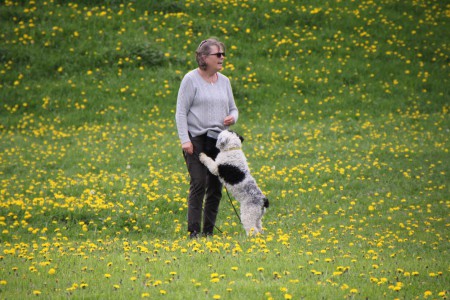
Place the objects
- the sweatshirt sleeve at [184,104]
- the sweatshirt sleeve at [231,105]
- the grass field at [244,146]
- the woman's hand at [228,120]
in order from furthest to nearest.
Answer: the sweatshirt sleeve at [231,105] < the woman's hand at [228,120] < the sweatshirt sleeve at [184,104] < the grass field at [244,146]

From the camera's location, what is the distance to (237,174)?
637 cm

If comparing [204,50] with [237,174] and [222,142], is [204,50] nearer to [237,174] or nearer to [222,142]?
[222,142]

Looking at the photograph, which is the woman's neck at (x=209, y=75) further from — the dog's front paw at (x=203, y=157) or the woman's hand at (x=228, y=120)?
the dog's front paw at (x=203, y=157)

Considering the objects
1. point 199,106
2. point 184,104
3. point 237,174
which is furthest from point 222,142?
point 184,104

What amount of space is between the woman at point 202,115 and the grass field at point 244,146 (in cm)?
66

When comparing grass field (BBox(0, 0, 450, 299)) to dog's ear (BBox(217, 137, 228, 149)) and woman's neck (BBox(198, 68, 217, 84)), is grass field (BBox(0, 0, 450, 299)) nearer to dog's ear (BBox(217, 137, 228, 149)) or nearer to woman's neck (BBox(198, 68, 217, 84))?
dog's ear (BBox(217, 137, 228, 149))

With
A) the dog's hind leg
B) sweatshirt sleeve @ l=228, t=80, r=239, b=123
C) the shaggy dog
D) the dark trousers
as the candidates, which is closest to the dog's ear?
the shaggy dog

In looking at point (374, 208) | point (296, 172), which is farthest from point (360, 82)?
point (374, 208)

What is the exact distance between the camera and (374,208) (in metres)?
8.66

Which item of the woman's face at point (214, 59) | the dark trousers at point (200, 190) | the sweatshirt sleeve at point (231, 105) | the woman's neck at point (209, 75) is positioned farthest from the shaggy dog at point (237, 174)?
the woman's face at point (214, 59)

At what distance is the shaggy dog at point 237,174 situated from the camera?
630 cm

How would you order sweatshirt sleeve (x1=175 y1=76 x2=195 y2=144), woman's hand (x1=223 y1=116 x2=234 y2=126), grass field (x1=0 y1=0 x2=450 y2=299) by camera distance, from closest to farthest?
grass field (x1=0 y1=0 x2=450 y2=299), sweatshirt sleeve (x1=175 y1=76 x2=195 y2=144), woman's hand (x1=223 y1=116 x2=234 y2=126)

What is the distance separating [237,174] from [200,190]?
1.85ft

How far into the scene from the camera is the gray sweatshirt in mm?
6359
